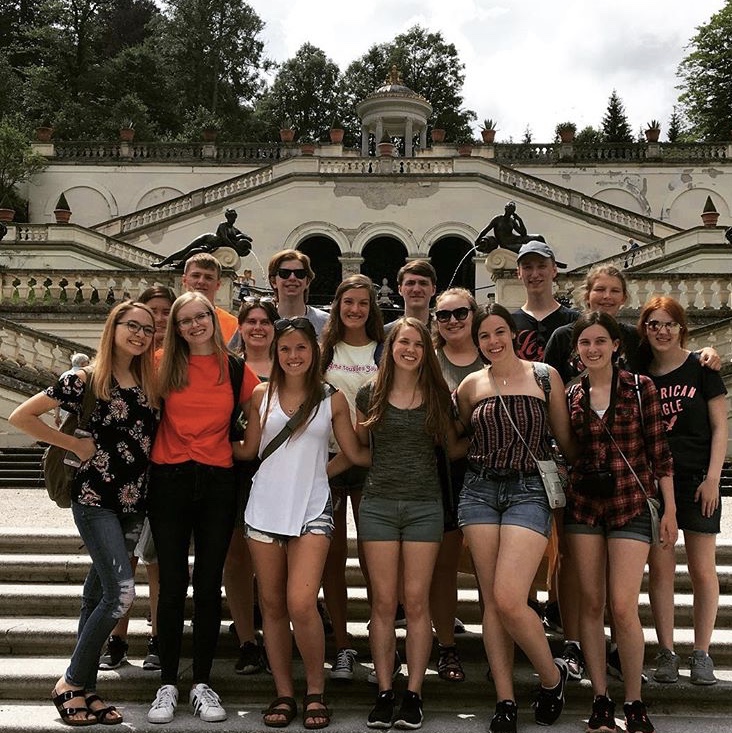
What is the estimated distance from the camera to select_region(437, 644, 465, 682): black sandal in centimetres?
450

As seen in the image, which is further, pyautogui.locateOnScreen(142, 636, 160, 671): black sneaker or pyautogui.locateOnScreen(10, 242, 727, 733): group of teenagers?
pyautogui.locateOnScreen(142, 636, 160, 671): black sneaker

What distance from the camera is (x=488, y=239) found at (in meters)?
15.4

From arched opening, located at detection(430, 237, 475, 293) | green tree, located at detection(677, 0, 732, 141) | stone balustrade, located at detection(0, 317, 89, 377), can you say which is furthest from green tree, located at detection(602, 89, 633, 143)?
stone balustrade, located at detection(0, 317, 89, 377)

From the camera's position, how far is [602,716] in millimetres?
4027

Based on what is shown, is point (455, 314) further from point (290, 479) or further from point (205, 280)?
point (205, 280)

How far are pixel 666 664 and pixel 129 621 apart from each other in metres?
3.25

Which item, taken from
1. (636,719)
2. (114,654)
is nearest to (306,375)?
(114,654)

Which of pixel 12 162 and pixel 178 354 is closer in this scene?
pixel 178 354

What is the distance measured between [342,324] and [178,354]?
0.97 m

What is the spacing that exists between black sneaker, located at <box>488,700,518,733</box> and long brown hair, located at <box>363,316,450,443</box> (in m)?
1.33

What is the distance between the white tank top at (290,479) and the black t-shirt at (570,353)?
1.44 metres

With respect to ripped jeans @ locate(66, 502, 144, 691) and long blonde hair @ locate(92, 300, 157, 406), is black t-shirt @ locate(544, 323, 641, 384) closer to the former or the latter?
long blonde hair @ locate(92, 300, 157, 406)

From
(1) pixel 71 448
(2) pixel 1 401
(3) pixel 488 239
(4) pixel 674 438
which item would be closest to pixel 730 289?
(3) pixel 488 239

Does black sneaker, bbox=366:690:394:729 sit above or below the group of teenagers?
below
